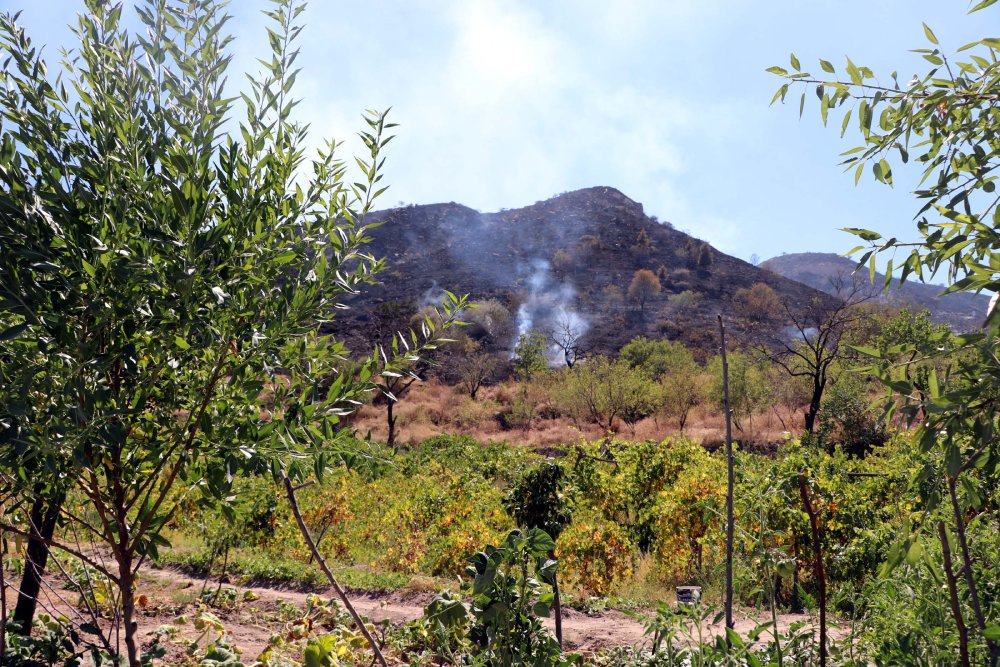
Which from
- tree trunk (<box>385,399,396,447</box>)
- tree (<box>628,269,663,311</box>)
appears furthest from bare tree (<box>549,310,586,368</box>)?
tree trunk (<box>385,399,396,447</box>)

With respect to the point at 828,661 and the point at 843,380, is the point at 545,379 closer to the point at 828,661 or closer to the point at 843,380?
the point at 843,380

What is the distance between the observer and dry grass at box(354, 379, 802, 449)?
25.7 metres

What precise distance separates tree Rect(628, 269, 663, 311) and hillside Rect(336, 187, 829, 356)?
82cm

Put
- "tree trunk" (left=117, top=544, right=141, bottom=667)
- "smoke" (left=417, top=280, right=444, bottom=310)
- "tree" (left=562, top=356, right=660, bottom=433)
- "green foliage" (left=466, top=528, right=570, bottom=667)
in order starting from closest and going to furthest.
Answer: "green foliage" (left=466, top=528, right=570, bottom=667) < "tree trunk" (left=117, top=544, right=141, bottom=667) < "tree" (left=562, top=356, right=660, bottom=433) < "smoke" (left=417, top=280, right=444, bottom=310)

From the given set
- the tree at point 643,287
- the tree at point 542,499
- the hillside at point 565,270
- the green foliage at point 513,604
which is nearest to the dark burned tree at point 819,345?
the tree at point 542,499

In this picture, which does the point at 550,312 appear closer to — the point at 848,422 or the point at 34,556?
the point at 848,422

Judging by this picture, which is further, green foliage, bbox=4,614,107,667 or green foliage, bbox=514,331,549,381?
green foliage, bbox=514,331,549,381

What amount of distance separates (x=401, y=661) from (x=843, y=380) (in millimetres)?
22207

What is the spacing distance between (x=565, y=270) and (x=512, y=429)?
47625 millimetres

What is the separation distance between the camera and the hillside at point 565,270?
6031cm

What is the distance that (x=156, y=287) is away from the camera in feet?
5.97

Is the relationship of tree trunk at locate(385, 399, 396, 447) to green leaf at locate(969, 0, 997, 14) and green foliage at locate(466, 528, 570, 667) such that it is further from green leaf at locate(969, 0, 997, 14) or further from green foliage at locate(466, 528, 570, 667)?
green leaf at locate(969, 0, 997, 14)

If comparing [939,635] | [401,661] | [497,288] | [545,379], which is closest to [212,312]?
[939,635]

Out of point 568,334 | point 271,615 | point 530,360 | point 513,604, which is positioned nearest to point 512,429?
point 530,360
